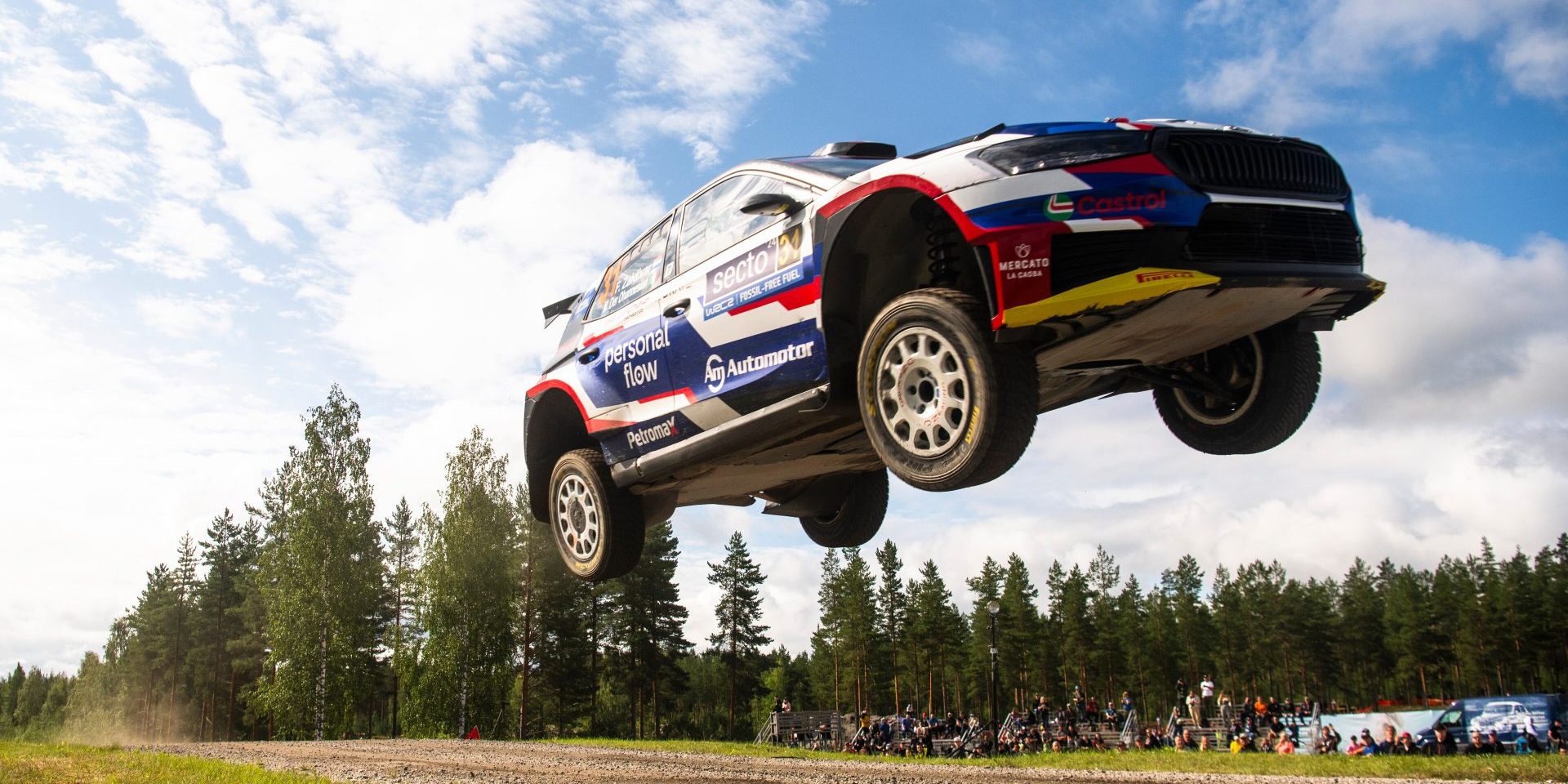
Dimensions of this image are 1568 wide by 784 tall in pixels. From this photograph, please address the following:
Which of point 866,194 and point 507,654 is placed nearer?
point 866,194

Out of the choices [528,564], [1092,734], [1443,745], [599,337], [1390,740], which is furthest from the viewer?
[528,564]

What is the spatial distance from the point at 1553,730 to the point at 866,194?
25779 millimetres

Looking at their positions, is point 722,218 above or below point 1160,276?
above

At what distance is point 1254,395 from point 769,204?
2750mm

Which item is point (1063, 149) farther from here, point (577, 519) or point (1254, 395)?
point (577, 519)

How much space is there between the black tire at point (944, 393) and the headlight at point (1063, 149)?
2.01ft

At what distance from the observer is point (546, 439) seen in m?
8.22

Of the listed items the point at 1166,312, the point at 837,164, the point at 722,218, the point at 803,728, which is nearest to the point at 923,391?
the point at 1166,312

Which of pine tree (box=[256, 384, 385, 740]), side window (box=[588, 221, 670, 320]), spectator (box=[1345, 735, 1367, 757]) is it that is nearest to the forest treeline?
pine tree (box=[256, 384, 385, 740])

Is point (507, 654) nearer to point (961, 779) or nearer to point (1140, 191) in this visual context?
point (961, 779)

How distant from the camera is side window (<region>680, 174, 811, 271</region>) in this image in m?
5.88

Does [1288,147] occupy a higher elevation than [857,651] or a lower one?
higher

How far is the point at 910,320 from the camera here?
Result: 15.8 ft

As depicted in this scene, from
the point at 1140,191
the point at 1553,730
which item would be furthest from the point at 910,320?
the point at 1553,730
